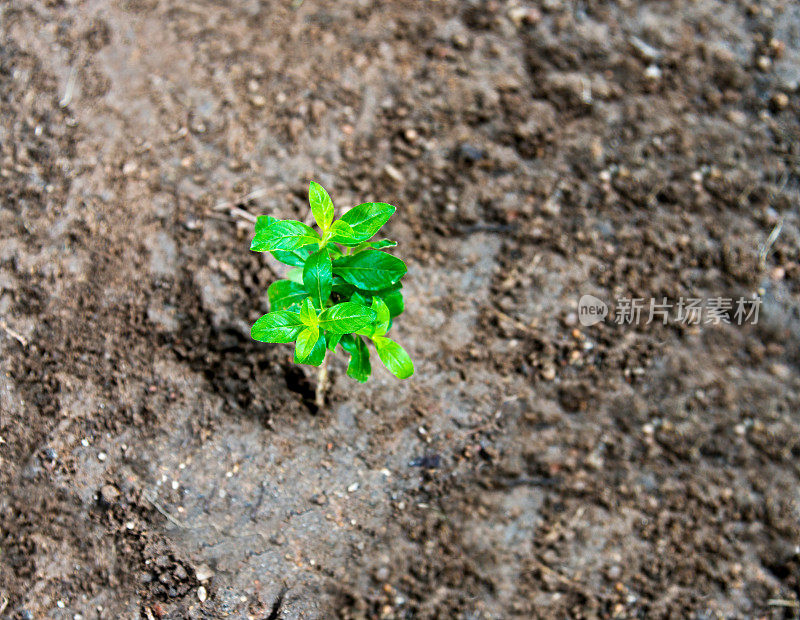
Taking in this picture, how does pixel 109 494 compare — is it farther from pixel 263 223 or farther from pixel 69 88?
pixel 69 88

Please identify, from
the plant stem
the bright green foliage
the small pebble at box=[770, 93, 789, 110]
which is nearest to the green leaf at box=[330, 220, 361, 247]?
the bright green foliage

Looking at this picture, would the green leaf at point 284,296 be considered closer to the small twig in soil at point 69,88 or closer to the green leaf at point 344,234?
the green leaf at point 344,234

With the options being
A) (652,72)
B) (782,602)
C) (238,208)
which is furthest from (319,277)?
(782,602)

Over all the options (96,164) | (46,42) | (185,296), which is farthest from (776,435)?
(46,42)

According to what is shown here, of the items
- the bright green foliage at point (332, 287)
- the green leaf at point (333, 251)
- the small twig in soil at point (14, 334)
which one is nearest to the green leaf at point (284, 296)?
the bright green foliage at point (332, 287)

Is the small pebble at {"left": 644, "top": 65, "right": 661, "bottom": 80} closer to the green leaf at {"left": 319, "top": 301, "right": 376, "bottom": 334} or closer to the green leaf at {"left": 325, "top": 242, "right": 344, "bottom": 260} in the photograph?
the green leaf at {"left": 325, "top": 242, "right": 344, "bottom": 260}

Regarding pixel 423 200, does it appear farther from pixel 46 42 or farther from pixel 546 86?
pixel 46 42
